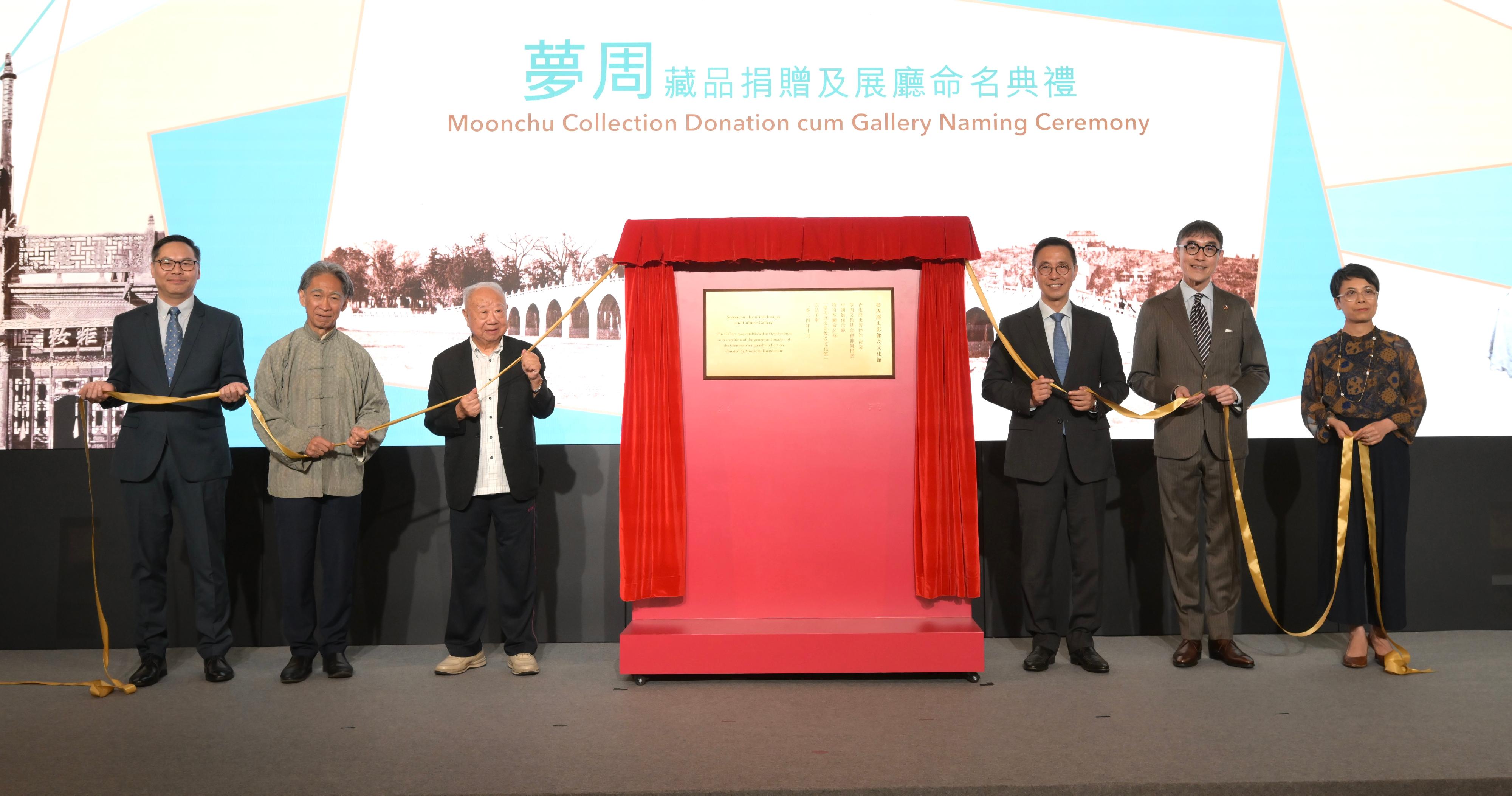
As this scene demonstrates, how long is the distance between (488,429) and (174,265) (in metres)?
1.32

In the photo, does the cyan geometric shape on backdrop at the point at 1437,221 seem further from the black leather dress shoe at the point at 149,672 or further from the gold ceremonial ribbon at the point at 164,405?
the black leather dress shoe at the point at 149,672

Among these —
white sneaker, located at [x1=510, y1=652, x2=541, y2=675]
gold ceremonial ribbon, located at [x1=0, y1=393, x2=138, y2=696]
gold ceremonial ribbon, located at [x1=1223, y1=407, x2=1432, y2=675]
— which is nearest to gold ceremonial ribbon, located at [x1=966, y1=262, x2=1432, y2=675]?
gold ceremonial ribbon, located at [x1=1223, y1=407, x2=1432, y2=675]

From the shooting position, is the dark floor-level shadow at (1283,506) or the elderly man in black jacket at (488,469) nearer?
the elderly man in black jacket at (488,469)

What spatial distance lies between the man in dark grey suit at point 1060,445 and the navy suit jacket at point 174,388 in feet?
9.65

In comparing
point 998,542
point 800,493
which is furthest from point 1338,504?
point 800,493

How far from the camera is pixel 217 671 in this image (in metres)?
3.62

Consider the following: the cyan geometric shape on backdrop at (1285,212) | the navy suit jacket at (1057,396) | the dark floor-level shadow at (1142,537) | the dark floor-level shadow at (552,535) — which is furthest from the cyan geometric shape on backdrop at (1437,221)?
the dark floor-level shadow at (552,535)

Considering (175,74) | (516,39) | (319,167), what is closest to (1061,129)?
(516,39)

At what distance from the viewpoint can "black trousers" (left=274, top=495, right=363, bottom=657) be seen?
3643mm

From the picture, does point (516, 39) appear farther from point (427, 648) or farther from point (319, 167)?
point (427, 648)

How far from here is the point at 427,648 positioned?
419 centimetres

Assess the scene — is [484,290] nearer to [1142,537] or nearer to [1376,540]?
[1142,537]

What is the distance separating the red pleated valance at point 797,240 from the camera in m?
3.48

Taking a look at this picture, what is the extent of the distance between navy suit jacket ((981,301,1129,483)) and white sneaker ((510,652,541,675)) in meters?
1.96
